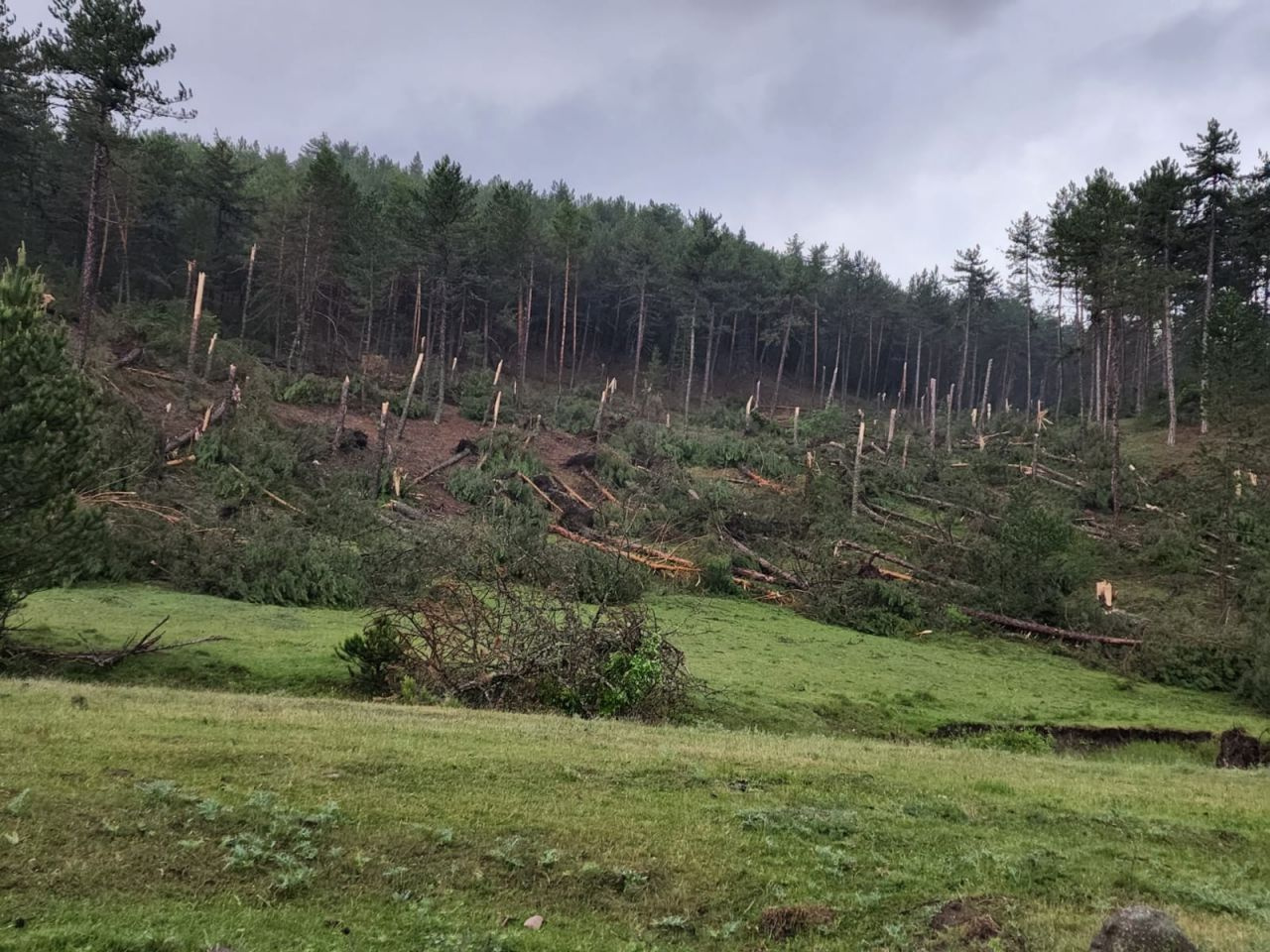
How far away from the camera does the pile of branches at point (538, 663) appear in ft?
38.4

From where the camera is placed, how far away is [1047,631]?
66.4 feet

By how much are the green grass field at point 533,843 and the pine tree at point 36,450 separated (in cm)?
367

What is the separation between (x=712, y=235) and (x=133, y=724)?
55.9 m

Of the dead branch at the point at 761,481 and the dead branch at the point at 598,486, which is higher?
the dead branch at the point at 761,481

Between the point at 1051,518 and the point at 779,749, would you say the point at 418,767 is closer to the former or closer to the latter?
the point at 779,749

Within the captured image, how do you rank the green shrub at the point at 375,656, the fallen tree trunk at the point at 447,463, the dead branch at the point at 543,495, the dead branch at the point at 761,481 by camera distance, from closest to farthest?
Result: the green shrub at the point at 375,656 → the dead branch at the point at 543,495 → the fallen tree trunk at the point at 447,463 → the dead branch at the point at 761,481

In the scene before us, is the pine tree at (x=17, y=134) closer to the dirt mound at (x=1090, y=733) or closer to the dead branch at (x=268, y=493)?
the dead branch at (x=268, y=493)

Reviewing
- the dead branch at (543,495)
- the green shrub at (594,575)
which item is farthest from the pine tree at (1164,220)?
the green shrub at (594,575)

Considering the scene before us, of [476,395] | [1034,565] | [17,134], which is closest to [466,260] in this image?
[476,395]

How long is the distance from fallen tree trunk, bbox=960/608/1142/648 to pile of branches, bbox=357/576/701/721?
11920 millimetres

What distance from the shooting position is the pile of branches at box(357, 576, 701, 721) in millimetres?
11695

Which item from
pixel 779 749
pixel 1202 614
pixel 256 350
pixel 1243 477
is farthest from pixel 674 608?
pixel 256 350

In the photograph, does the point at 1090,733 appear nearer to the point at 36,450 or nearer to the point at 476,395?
the point at 36,450

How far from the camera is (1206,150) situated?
40.0 metres
